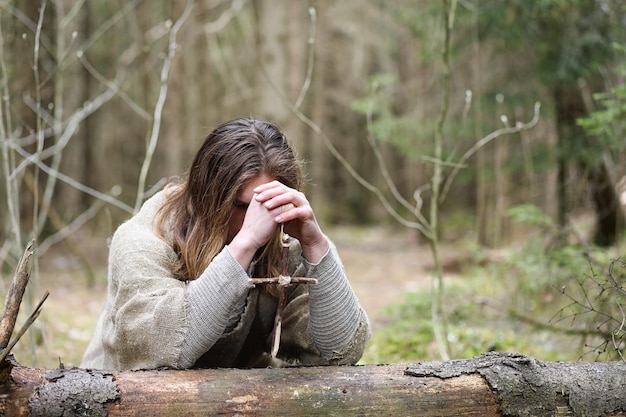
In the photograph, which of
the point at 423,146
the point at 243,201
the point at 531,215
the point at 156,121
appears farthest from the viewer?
the point at 423,146

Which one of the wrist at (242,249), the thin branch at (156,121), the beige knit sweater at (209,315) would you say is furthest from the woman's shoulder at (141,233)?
the thin branch at (156,121)

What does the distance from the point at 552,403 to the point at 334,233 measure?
14.0 m

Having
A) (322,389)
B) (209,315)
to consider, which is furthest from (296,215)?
(322,389)

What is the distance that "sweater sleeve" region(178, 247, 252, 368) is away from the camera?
209cm

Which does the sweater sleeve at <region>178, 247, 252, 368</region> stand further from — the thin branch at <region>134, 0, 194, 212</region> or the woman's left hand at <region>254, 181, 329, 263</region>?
the thin branch at <region>134, 0, 194, 212</region>

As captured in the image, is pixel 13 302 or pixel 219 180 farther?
pixel 219 180

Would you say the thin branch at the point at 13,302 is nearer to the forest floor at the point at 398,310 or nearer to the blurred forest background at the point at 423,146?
the forest floor at the point at 398,310

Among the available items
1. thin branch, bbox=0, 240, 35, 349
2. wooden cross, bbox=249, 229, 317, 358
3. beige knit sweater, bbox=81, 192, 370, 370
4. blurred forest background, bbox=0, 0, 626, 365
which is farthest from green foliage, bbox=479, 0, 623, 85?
thin branch, bbox=0, 240, 35, 349

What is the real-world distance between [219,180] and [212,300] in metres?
0.46

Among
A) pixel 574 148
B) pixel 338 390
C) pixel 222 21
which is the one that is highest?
pixel 222 21

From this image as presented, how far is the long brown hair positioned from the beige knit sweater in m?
0.08

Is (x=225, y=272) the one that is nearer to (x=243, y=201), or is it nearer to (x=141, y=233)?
(x=243, y=201)

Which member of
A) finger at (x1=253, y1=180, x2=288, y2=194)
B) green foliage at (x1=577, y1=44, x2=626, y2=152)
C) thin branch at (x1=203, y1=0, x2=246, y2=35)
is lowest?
finger at (x1=253, y1=180, x2=288, y2=194)

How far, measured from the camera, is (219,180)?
2.34 metres
